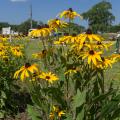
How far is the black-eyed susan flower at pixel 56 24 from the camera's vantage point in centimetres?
458

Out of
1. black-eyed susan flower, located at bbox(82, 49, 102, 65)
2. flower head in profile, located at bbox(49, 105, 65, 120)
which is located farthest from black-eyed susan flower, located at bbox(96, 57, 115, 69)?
flower head in profile, located at bbox(49, 105, 65, 120)

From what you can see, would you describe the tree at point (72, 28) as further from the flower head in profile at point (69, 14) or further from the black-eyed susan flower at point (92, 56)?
the black-eyed susan flower at point (92, 56)

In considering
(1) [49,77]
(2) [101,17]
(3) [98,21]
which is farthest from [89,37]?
(3) [98,21]

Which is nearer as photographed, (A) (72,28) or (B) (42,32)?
(B) (42,32)

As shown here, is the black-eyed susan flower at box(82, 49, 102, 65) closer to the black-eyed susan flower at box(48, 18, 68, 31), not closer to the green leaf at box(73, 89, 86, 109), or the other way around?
the green leaf at box(73, 89, 86, 109)

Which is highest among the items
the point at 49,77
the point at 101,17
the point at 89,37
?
the point at 101,17

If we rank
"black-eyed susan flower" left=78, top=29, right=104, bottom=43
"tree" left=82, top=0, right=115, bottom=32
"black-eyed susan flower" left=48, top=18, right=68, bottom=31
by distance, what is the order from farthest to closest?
1. "tree" left=82, top=0, right=115, bottom=32
2. "black-eyed susan flower" left=48, top=18, right=68, bottom=31
3. "black-eyed susan flower" left=78, top=29, right=104, bottom=43

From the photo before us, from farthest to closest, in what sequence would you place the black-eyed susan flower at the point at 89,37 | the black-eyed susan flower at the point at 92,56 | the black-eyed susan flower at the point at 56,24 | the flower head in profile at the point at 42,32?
the black-eyed susan flower at the point at 56,24
the flower head in profile at the point at 42,32
the black-eyed susan flower at the point at 89,37
the black-eyed susan flower at the point at 92,56

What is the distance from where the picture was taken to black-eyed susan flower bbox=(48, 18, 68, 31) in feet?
15.0

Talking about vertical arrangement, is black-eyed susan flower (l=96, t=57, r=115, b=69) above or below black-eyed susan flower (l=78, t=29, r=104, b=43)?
below

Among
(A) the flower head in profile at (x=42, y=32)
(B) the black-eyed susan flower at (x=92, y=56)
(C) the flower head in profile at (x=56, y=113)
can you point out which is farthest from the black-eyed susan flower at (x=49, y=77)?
(B) the black-eyed susan flower at (x=92, y=56)

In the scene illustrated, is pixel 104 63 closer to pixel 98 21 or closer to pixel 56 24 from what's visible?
pixel 56 24

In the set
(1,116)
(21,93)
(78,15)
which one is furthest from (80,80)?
(21,93)

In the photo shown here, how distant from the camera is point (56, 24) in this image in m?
4.61
